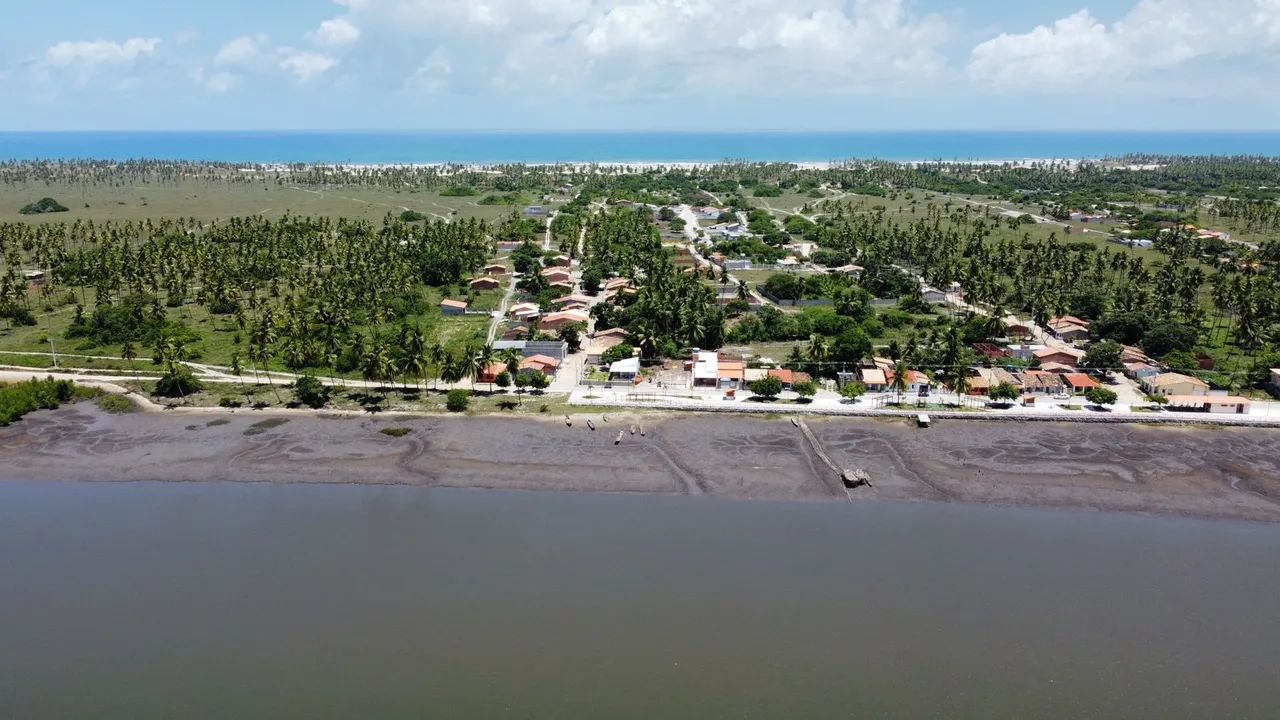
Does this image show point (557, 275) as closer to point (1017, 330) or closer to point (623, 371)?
point (623, 371)

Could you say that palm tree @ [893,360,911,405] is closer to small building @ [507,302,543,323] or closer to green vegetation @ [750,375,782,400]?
green vegetation @ [750,375,782,400]

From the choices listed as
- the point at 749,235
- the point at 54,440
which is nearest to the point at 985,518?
the point at 54,440

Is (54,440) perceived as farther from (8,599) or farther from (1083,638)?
(1083,638)

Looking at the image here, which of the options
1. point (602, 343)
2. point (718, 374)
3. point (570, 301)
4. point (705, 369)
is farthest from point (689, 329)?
point (570, 301)

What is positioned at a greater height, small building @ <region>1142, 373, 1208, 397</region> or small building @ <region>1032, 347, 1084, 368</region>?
small building @ <region>1032, 347, 1084, 368</region>

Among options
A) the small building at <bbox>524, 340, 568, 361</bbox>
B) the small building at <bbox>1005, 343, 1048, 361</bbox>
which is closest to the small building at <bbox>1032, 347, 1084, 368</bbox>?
the small building at <bbox>1005, 343, 1048, 361</bbox>

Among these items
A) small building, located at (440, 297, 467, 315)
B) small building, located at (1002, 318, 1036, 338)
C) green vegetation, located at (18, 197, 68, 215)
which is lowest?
small building, located at (1002, 318, 1036, 338)
